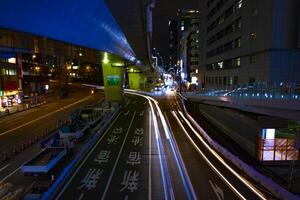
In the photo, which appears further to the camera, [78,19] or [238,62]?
[238,62]


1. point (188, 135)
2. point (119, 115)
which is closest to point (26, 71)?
point (119, 115)

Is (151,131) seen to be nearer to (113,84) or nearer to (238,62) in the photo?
(238,62)

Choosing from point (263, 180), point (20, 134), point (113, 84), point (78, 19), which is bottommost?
point (263, 180)

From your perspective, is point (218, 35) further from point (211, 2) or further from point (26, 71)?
point (26, 71)

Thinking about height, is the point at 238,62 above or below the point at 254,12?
below

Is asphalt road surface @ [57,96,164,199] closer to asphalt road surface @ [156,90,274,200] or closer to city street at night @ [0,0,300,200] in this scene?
city street at night @ [0,0,300,200]

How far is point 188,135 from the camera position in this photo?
91.5 feet

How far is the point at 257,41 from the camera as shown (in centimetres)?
3331

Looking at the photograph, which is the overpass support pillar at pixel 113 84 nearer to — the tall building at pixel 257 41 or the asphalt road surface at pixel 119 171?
the tall building at pixel 257 41

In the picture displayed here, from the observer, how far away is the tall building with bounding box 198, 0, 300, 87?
29.4 metres

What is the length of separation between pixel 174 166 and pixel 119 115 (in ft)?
70.8

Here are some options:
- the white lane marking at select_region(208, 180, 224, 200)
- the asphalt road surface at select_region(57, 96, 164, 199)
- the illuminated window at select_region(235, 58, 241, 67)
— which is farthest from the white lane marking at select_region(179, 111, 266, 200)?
the illuminated window at select_region(235, 58, 241, 67)

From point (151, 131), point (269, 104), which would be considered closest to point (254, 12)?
point (151, 131)

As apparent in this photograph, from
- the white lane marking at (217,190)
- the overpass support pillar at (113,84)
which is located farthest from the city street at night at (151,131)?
the overpass support pillar at (113,84)
